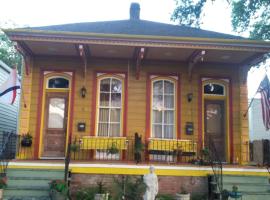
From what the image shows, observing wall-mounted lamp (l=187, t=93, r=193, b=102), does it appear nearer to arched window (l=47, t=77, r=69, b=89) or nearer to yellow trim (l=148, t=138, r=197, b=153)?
yellow trim (l=148, t=138, r=197, b=153)

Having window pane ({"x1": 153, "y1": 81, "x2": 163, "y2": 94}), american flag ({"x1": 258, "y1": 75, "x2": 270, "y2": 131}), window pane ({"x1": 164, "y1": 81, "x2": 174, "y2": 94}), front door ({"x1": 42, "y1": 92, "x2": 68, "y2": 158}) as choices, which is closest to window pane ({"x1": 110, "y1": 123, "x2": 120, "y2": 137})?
front door ({"x1": 42, "y1": 92, "x2": 68, "y2": 158})

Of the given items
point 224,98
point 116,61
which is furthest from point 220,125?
point 116,61

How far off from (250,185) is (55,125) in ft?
20.4

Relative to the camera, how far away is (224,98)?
463 inches

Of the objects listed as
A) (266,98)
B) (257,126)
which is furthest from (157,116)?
(257,126)

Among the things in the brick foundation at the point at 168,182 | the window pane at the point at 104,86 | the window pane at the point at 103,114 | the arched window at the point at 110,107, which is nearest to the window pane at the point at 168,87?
the arched window at the point at 110,107

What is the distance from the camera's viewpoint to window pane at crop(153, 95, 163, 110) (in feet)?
37.8

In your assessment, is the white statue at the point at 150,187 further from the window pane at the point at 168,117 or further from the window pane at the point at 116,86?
the window pane at the point at 116,86

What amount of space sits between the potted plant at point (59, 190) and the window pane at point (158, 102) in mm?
4402

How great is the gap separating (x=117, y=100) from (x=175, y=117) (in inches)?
78.9

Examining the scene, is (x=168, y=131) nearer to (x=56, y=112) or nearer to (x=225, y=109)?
(x=225, y=109)

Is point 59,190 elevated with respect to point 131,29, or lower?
lower

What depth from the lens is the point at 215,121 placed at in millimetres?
11797

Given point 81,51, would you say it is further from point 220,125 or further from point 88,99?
point 220,125
